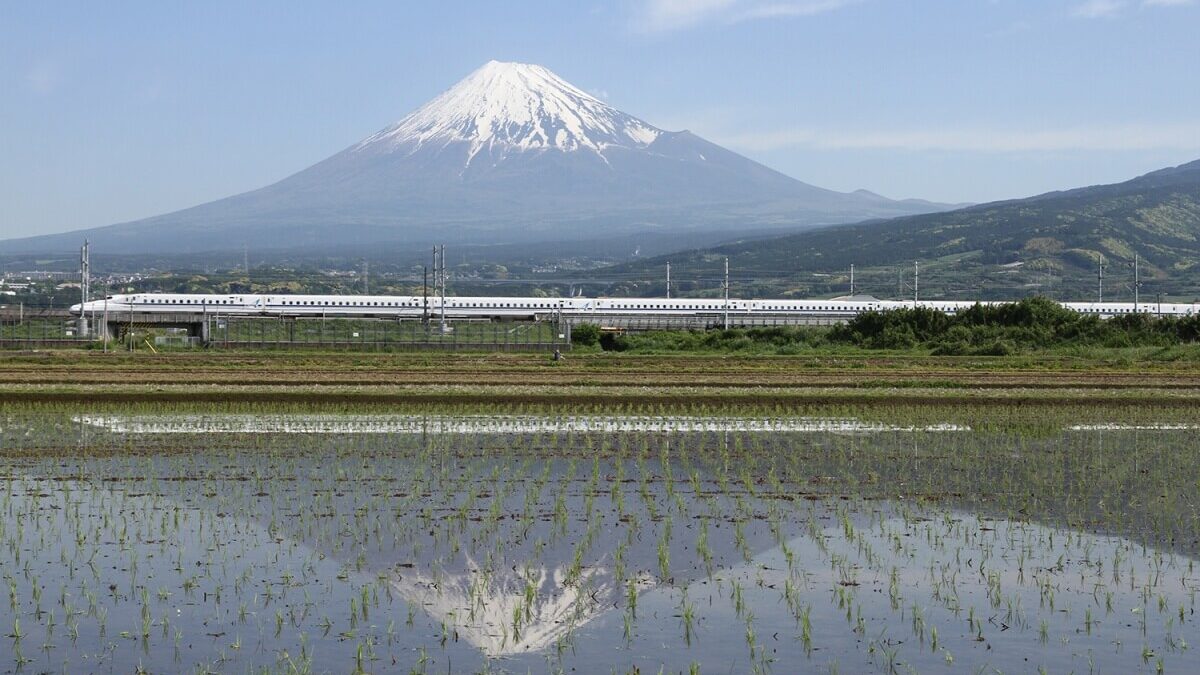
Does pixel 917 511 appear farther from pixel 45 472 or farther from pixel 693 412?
pixel 693 412

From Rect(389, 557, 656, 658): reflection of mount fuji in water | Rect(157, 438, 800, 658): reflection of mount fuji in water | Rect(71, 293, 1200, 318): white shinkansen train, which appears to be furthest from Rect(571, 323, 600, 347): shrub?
Rect(389, 557, 656, 658): reflection of mount fuji in water

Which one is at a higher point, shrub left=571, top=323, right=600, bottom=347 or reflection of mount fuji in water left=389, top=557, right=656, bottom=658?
reflection of mount fuji in water left=389, top=557, right=656, bottom=658

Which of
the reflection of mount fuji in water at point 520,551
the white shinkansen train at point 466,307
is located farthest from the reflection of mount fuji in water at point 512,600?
→ the white shinkansen train at point 466,307

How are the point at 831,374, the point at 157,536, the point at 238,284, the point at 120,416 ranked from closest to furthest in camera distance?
1. the point at 157,536
2. the point at 120,416
3. the point at 831,374
4. the point at 238,284

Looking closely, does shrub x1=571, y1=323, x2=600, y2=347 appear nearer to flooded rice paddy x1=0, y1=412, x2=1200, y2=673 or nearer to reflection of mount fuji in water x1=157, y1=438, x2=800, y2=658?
flooded rice paddy x1=0, y1=412, x2=1200, y2=673

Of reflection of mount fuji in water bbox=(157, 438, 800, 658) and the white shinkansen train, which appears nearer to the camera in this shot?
reflection of mount fuji in water bbox=(157, 438, 800, 658)

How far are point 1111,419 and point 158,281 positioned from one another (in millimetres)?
173739

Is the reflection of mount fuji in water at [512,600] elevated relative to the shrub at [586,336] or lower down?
elevated

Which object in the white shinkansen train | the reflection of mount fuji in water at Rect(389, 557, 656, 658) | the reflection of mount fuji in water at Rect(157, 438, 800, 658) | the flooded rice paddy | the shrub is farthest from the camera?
the white shinkansen train

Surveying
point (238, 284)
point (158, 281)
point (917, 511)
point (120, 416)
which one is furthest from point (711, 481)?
point (158, 281)

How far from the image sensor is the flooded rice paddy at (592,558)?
1039cm

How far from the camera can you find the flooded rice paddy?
409 inches

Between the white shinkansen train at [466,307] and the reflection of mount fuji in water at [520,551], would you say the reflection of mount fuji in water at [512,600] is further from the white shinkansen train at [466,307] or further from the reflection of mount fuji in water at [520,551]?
the white shinkansen train at [466,307]

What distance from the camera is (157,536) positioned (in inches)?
556
